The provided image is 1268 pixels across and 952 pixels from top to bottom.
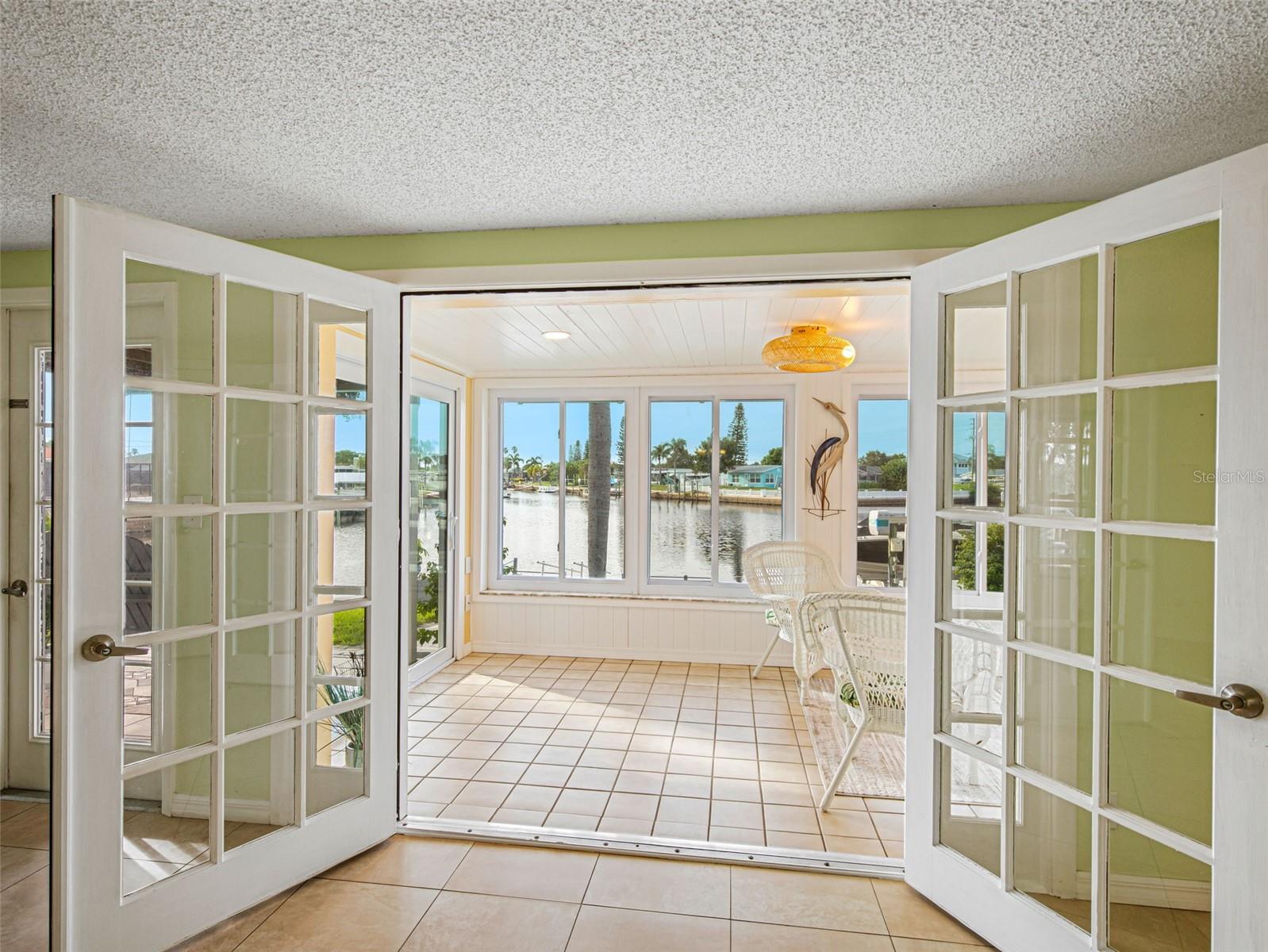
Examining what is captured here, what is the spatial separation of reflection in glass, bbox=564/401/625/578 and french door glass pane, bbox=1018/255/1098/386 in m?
3.71

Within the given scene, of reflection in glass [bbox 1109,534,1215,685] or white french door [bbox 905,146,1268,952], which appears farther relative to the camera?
reflection in glass [bbox 1109,534,1215,685]

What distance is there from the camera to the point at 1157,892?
1.53 metres

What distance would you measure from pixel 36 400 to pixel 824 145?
3264 mm

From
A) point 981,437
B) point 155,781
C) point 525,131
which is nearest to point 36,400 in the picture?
point 155,781

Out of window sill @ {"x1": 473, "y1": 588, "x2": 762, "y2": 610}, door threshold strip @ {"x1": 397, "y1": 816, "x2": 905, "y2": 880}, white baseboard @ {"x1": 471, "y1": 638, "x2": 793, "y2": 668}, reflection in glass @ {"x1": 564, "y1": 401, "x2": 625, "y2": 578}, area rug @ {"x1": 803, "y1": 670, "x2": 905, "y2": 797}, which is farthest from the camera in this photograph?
reflection in glass @ {"x1": 564, "y1": 401, "x2": 625, "y2": 578}

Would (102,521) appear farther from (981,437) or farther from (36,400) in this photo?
(981,437)

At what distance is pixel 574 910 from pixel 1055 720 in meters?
1.47

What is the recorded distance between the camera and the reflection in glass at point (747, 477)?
5.21m

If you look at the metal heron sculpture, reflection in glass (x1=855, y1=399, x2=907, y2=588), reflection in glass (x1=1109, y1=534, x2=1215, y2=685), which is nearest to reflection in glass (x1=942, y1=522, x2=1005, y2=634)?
reflection in glass (x1=1109, y1=534, x2=1215, y2=685)

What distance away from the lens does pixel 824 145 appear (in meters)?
1.79

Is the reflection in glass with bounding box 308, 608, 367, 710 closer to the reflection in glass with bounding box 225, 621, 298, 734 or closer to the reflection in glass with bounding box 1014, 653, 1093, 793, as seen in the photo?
the reflection in glass with bounding box 225, 621, 298, 734

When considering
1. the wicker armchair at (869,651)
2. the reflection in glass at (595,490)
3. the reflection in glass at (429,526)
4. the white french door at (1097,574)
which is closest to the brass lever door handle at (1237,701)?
the white french door at (1097,574)

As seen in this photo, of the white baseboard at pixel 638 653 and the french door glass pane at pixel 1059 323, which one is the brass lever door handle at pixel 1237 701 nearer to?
the french door glass pane at pixel 1059 323

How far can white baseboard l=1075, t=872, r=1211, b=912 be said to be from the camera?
57.7 inches
